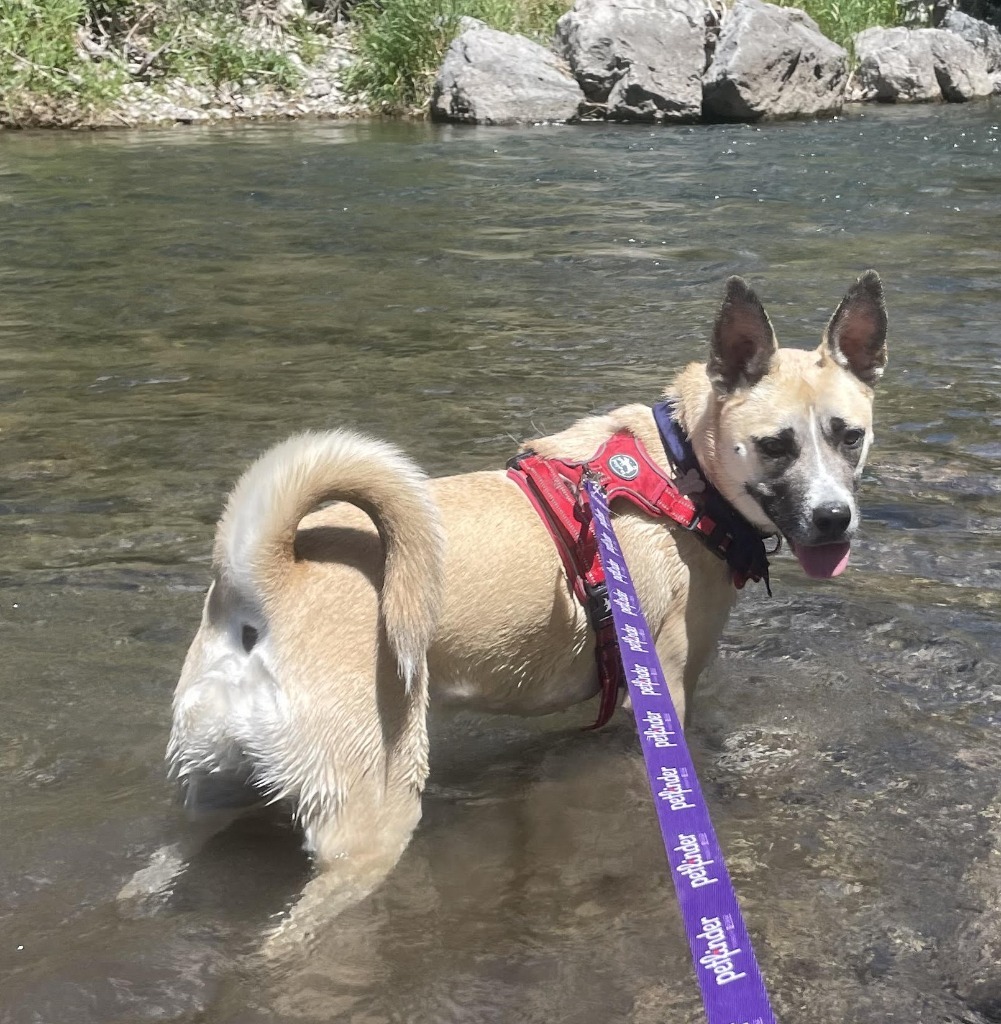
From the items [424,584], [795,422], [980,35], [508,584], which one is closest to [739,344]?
[795,422]

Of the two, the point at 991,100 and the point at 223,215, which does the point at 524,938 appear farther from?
the point at 991,100

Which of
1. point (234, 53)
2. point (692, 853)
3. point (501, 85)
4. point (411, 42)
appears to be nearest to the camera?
point (692, 853)

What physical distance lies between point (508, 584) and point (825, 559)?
0.93 meters

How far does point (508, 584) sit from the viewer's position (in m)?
3.55

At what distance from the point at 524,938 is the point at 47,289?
7.44 meters

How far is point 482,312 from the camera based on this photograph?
29.1 feet

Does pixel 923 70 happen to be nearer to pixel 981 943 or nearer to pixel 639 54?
pixel 639 54

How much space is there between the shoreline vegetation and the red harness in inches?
663

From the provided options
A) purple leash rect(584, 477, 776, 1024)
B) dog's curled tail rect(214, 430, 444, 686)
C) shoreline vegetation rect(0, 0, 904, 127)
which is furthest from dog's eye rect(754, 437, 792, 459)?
shoreline vegetation rect(0, 0, 904, 127)

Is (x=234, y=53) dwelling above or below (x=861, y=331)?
above

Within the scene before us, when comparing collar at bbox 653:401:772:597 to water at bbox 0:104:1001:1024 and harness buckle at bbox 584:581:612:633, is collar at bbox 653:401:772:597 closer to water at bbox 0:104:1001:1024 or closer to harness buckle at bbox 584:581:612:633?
harness buckle at bbox 584:581:612:633

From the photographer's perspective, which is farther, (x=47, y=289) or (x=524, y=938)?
(x=47, y=289)

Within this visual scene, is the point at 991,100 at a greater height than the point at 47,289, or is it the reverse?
the point at 991,100

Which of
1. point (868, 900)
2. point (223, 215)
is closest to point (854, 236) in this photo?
point (223, 215)
